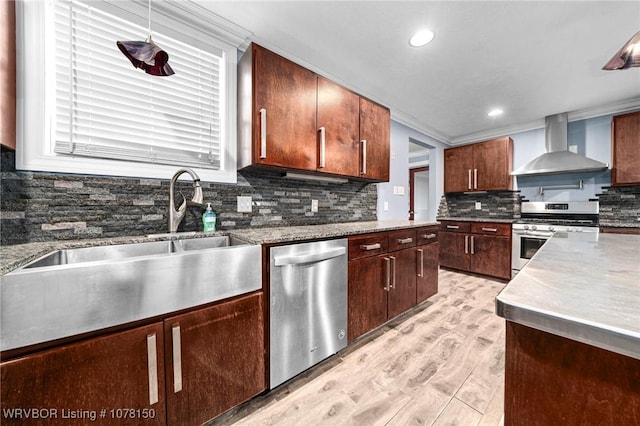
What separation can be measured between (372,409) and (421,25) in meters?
2.62

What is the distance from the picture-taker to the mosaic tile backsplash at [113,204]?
46.2 inches

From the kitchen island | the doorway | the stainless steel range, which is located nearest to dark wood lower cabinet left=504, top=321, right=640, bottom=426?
the kitchen island

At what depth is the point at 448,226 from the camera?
4035 millimetres

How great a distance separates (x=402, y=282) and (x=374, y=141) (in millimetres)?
1417

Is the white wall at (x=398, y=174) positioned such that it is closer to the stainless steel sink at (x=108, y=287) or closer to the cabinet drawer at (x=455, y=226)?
the cabinet drawer at (x=455, y=226)

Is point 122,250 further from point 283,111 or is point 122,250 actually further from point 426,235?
point 426,235

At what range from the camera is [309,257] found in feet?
4.74

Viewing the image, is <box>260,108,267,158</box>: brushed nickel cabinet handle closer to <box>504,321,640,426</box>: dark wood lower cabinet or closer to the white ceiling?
the white ceiling

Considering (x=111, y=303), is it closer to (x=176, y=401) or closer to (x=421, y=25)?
(x=176, y=401)

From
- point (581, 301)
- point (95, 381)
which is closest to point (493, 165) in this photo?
point (581, 301)

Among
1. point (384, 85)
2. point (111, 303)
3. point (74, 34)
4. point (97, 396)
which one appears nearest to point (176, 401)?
point (97, 396)

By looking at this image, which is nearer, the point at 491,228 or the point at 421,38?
the point at 421,38

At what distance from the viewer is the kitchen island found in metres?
→ 0.42

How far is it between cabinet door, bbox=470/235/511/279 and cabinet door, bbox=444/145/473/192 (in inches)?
37.6
